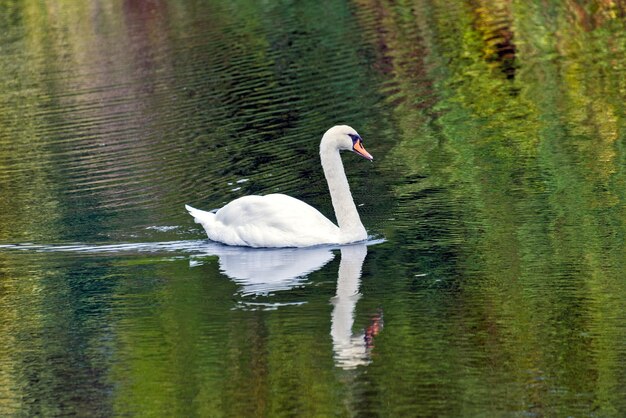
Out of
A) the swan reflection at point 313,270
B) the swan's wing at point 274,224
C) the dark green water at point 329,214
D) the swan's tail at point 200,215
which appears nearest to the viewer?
the dark green water at point 329,214

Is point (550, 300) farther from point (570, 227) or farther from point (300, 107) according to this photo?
point (300, 107)

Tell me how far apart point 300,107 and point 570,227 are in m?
9.04

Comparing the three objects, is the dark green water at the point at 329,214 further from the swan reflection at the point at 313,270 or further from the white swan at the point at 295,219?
the white swan at the point at 295,219

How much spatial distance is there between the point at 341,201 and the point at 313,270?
4.58 feet

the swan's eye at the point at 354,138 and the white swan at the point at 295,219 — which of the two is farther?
the swan's eye at the point at 354,138

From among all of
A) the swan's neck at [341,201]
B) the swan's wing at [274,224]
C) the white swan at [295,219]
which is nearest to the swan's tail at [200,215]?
the white swan at [295,219]

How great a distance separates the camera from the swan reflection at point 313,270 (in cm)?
991

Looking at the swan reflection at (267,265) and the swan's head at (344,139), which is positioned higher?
the swan's head at (344,139)

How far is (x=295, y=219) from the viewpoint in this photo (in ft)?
43.6

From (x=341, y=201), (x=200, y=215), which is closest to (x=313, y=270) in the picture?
(x=341, y=201)

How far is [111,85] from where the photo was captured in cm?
2595

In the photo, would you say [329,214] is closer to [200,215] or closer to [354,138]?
[354,138]

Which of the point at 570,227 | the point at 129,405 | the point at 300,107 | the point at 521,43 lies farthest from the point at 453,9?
the point at 129,405

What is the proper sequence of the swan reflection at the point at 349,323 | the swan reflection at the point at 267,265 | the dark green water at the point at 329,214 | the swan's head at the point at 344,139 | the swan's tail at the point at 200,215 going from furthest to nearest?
1. the swan's tail at the point at 200,215
2. the swan's head at the point at 344,139
3. the swan reflection at the point at 267,265
4. the swan reflection at the point at 349,323
5. the dark green water at the point at 329,214
